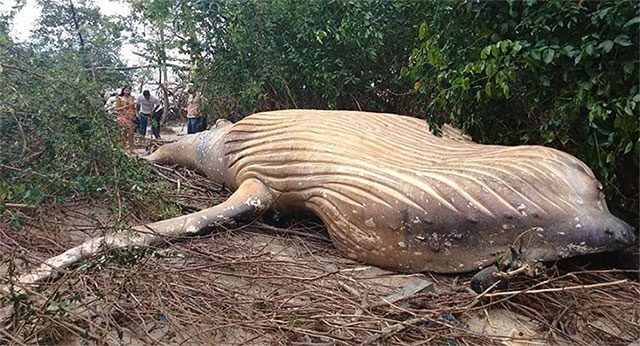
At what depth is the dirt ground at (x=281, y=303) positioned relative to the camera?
2.32 m

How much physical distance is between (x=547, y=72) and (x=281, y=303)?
6.54 ft

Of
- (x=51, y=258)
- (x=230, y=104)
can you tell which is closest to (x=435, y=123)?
(x=51, y=258)

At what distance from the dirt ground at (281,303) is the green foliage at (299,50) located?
2.85 m

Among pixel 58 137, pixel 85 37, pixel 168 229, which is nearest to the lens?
pixel 168 229

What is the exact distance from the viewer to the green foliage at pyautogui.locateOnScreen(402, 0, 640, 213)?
295cm

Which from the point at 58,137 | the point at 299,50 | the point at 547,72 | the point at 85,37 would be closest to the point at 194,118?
the point at 85,37

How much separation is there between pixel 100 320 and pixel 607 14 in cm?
281

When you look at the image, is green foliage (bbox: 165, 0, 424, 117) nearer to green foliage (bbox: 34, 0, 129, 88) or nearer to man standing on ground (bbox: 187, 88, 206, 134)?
green foliage (bbox: 34, 0, 129, 88)

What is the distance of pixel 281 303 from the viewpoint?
2652 millimetres

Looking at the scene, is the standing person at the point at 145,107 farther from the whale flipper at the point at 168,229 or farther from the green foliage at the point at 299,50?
the whale flipper at the point at 168,229

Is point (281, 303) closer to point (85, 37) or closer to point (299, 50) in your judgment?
point (299, 50)

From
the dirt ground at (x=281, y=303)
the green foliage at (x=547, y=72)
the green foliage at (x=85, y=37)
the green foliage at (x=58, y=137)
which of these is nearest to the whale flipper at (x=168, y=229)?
the dirt ground at (x=281, y=303)

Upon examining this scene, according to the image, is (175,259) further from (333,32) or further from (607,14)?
(333,32)

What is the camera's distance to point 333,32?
5645 millimetres
